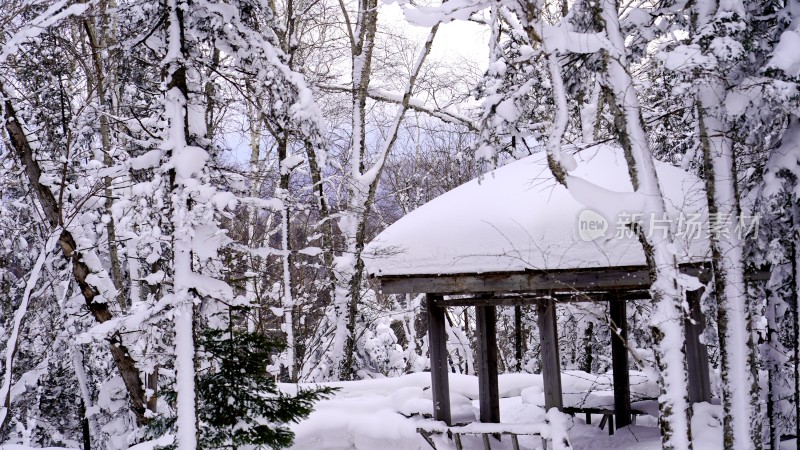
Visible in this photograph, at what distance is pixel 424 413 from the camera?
8578 mm

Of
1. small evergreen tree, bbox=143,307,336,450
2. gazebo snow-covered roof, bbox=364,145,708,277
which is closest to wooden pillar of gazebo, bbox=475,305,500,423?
gazebo snow-covered roof, bbox=364,145,708,277

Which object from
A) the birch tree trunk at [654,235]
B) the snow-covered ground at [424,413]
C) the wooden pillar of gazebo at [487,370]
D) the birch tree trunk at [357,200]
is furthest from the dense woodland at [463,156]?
the birch tree trunk at [357,200]

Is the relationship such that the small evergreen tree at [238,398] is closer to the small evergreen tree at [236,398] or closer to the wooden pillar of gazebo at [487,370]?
the small evergreen tree at [236,398]

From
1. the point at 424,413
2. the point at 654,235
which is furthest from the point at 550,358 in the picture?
the point at 654,235

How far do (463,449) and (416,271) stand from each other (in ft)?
8.58

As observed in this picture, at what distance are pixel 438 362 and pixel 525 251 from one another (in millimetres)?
2313

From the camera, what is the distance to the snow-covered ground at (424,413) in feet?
27.2

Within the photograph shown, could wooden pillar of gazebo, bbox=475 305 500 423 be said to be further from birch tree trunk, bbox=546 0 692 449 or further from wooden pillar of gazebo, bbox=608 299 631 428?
birch tree trunk, bbox=546 0 692 449

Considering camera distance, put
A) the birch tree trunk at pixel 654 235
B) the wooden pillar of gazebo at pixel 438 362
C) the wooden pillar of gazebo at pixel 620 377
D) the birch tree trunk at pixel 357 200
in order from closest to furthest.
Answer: the birch tree trunk at pixel 654 235
the wooden pillar of gazebo at pixel 438 362
the wooden pillar of gazebo at pixel 620 377
the birch tree trunk at pixel 357 200

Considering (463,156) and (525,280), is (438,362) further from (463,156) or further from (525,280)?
(463,156)

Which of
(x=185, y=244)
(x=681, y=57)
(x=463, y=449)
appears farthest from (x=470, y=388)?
(x=681, y=57)

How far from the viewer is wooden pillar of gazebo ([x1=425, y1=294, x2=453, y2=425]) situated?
807 cm

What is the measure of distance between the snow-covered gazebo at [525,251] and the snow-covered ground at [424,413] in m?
0.52

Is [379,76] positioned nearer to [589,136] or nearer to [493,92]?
[589,136]
